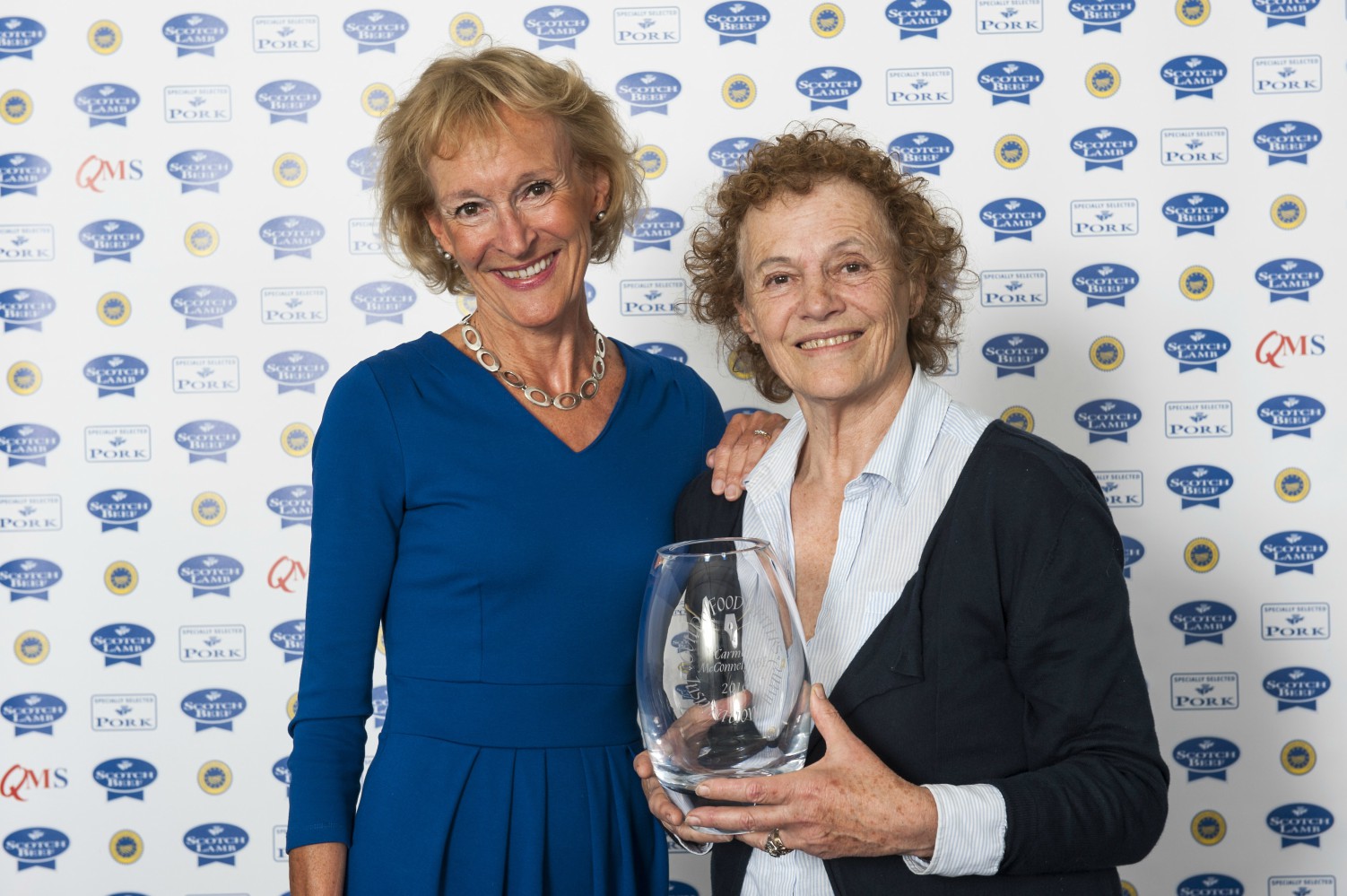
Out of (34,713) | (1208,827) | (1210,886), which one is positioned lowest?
(1210,886)

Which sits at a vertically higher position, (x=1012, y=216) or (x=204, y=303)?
(x=1012, y=216)

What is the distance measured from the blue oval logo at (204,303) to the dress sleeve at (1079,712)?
1958mm

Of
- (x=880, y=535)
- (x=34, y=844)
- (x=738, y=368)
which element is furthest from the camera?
(x=34, y=844)

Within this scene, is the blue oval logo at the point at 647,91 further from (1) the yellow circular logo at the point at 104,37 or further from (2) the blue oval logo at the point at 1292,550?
(2) the blue oval logo at the point at 1292,550

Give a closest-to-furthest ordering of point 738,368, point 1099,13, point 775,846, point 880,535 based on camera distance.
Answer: point 775,846
point 880,535
point 738,368
point 1099,13

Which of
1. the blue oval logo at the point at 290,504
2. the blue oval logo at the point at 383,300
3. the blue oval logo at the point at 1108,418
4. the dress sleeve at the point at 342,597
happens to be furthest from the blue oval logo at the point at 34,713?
the blue oval logo at the point at 1108,418

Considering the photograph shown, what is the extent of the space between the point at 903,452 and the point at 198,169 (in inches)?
74.8

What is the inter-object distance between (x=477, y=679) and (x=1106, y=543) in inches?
29.1

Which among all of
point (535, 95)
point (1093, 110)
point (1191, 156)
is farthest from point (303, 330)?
point (1191, 156)

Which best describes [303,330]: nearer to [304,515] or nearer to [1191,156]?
[304,515]

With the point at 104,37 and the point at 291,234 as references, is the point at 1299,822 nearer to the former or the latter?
the point at 291,234

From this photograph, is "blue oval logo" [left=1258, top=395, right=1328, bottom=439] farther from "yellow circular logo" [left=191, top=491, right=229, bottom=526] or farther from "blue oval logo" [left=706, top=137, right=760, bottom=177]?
"yellow circular logo" [left=191, top=491, right=229, bottom=526]

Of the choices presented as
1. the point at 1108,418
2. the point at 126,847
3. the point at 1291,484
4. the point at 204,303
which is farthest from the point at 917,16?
the point at 126,847

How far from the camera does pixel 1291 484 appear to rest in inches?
98.4
